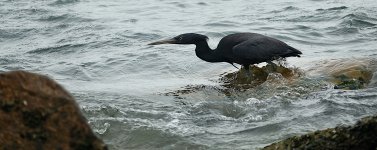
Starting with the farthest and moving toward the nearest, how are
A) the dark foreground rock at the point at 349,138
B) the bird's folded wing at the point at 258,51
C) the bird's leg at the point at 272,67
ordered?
1. the bird's leg at the point at 272,67
2. the bird's folded wing at the point at 258,51
3. the dark foreground rock at the point at 349,138

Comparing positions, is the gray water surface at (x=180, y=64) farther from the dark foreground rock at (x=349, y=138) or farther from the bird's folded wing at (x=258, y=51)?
the dark foreground rock at (x=349, y=138)

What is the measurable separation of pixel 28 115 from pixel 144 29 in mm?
10687

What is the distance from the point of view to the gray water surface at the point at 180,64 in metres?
6.30

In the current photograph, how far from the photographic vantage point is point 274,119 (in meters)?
6.51

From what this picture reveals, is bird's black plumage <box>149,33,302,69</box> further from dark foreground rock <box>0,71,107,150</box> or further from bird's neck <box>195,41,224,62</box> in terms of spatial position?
dark foreground rock <box>0,71,107,150</box>

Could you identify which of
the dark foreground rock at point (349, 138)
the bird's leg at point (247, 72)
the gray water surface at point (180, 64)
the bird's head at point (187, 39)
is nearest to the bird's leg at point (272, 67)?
the bird's leg at point (247, 72)

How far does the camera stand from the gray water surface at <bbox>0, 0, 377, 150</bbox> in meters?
6.30

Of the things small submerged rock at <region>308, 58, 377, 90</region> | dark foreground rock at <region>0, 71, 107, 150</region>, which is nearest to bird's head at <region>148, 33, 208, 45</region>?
small submerged rock at <region>308, 58, 377, 90</region>

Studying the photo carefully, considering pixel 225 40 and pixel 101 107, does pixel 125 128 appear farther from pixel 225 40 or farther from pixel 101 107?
pixel 225 40

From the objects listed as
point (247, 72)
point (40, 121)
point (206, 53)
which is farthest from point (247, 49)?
point (40, 121)

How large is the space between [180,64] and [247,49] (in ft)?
6.30

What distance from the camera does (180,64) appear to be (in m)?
10.4

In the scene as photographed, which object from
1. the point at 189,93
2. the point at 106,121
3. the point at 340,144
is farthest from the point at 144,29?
the point at 340,144

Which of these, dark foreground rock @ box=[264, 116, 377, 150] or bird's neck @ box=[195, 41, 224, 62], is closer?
dark foreground rock @ box=[264, 116, 377, 150]
